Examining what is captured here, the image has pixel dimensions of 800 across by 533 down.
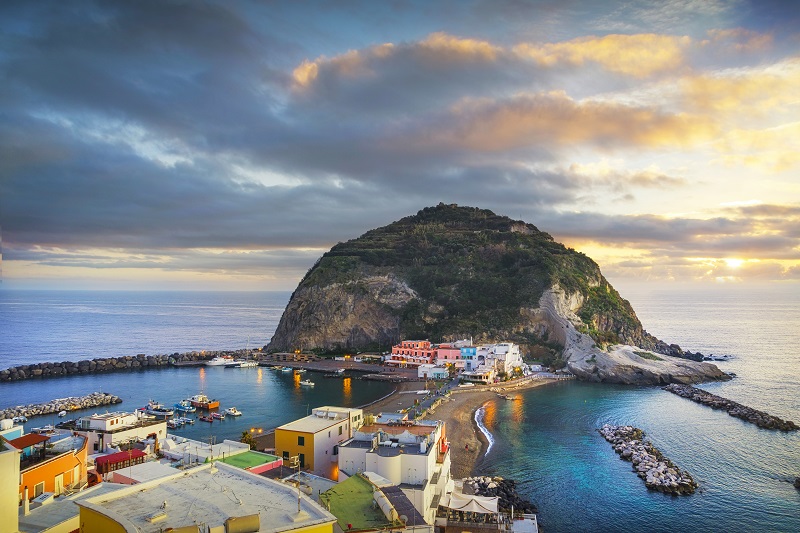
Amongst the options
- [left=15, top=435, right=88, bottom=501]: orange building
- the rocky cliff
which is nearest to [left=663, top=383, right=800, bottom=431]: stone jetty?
the rocky cliff

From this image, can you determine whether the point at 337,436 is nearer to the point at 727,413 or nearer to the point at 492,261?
the point at 727,413

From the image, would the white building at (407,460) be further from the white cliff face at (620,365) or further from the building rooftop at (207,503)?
the white cliff face at (620,365)

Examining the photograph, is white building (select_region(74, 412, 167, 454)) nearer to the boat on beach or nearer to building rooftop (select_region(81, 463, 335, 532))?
the boat on beach

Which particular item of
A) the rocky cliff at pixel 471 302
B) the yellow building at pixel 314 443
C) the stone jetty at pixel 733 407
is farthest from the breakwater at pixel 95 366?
the stone jetty at pixel 733 407

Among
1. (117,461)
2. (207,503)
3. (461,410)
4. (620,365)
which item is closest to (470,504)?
(207,503)

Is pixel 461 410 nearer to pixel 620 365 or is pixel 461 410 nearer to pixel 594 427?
pixel 594 427
